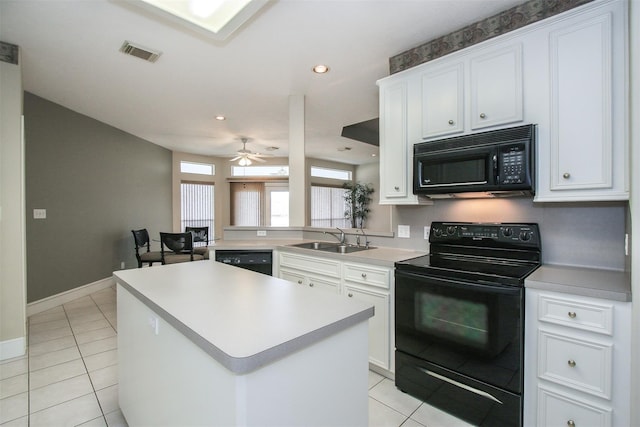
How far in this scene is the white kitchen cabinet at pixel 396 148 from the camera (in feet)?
8.04

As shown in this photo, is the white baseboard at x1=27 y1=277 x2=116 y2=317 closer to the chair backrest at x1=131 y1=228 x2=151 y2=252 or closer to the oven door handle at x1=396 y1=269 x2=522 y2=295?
the chair backrest at x1=131 y1=228 x2=151 y2=252

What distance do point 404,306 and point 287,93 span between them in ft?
8.94

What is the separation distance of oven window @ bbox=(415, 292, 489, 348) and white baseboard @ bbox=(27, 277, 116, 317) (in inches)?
174

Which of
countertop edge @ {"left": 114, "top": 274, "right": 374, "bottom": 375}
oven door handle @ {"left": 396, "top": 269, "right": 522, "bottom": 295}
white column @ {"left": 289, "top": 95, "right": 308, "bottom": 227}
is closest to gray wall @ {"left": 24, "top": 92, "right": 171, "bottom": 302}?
white column @ {"left": 289, "top": 95, "right": 308, "bottom": 227}

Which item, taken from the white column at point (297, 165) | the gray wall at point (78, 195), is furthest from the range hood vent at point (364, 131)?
the gray wall at point (78, 195)

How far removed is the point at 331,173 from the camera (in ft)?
28.3

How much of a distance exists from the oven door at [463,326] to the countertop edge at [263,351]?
2.98 feet

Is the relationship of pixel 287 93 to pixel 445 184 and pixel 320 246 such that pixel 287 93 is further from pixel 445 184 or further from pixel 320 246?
pixel 445 184

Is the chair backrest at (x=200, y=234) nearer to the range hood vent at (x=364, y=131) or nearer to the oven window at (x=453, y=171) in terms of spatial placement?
the range hood vent at (x=364, y=131)

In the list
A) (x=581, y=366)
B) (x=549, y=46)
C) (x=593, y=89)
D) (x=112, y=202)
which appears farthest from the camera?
(x=112, y=202)

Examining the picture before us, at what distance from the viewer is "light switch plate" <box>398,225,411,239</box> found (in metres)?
2.73

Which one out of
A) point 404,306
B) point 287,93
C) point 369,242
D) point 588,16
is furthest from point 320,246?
point 588,16

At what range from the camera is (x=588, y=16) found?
5.43ft

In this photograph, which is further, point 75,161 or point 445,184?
point 75,161
